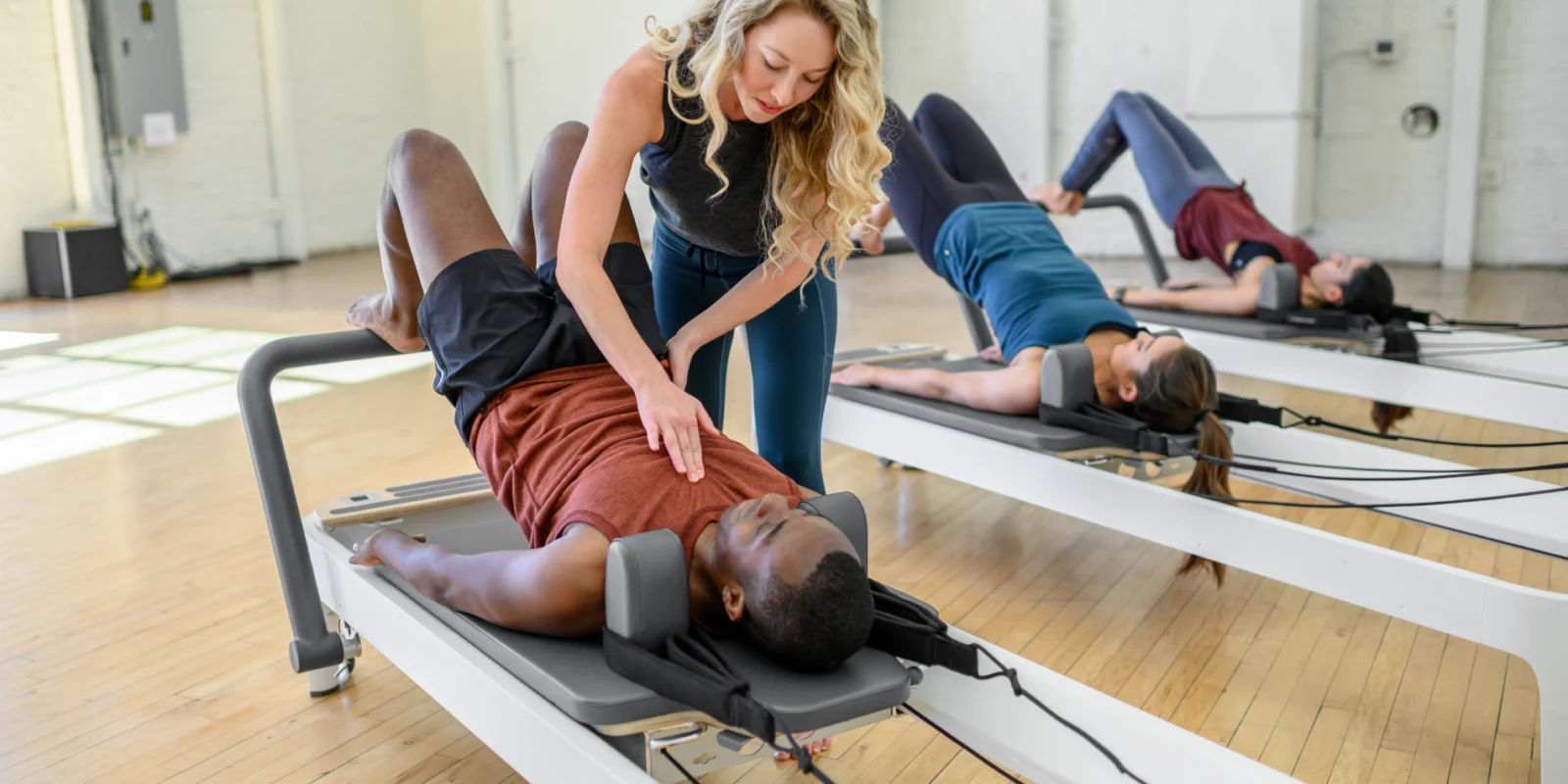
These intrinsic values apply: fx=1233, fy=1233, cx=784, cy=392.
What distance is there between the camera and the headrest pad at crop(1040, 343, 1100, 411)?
2.83 meters

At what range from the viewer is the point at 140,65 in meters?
7.36

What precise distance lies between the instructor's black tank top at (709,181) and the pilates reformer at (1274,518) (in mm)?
963

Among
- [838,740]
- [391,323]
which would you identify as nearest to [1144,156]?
[838,740]

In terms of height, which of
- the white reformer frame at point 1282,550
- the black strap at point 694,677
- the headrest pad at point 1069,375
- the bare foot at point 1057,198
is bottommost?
the white reformer frame at point 1282,550

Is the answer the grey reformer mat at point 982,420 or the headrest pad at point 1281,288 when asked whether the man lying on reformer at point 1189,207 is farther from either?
the grey reformer mat at point 982,420

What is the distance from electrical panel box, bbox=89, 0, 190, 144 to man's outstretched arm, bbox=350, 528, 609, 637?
21.9 ft

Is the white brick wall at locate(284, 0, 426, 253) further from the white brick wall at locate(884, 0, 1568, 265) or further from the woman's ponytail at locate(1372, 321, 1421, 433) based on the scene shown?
the woman's ponytail at locate(1372, 321, 1421, 433)

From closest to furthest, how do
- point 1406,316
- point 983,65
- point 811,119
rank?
point 811,119 → point 1406,316 → point 983,65

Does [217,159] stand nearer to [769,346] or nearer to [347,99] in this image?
[347,99]

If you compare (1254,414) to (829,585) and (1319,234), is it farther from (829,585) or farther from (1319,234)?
(1319,234)

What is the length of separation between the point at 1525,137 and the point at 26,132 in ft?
28.4

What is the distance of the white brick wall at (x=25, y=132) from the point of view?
22.6 feet

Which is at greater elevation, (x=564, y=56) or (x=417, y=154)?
(x=564, y=56)

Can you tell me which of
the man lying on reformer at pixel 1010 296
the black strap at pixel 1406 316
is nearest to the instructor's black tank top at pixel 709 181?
the man lying on reformer at pixel 1010 296
